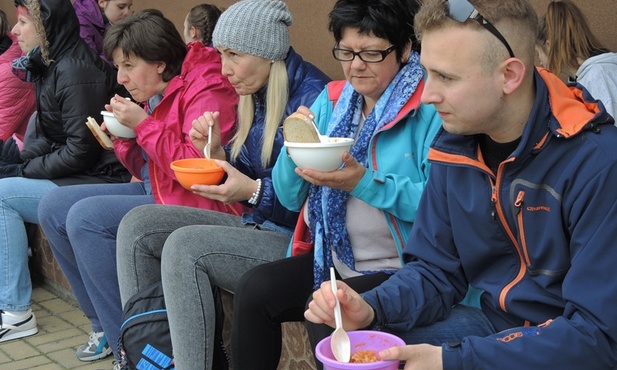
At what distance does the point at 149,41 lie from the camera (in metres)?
4.31

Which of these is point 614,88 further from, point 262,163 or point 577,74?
point 262,163

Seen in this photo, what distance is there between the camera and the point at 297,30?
584 centimetres

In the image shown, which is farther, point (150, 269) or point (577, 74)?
point (577, 74)

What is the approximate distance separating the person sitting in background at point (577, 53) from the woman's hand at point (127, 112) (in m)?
2.12

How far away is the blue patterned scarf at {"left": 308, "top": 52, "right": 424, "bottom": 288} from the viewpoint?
3.01 metres

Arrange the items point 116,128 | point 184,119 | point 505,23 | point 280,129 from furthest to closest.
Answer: point 116,128
point 184,119
point 280,129
point 505,23

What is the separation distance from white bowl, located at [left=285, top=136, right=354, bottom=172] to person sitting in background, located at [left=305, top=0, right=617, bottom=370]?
1.08 feet

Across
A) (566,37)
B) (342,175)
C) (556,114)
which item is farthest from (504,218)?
(566,37)

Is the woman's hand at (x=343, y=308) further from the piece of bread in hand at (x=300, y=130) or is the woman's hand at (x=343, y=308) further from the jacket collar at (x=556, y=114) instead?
the piece of bread in hand at (x=300, y=130)

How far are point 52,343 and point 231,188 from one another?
6.52 feet

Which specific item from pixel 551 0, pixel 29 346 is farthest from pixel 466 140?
pixel 29 346

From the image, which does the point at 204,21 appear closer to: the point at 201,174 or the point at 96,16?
the point at 96,16

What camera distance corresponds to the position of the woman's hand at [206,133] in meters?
3.68

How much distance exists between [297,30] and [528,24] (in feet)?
12.2
